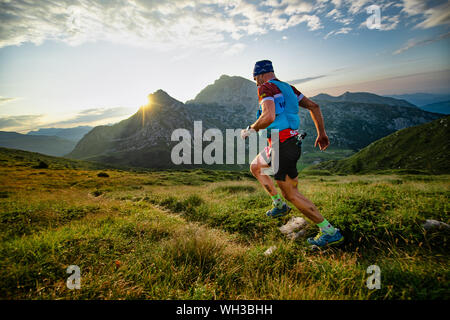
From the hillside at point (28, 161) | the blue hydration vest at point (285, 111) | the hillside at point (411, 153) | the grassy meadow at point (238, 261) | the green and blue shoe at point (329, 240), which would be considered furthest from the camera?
the hillside at point (411, 153)

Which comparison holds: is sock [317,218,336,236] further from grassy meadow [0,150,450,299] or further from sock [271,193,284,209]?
sock [271,193,284,209]

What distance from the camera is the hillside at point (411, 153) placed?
268 feet

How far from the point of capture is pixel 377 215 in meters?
4.51

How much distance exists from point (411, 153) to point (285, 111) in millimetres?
128062

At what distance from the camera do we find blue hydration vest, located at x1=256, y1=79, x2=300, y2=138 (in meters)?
4.41

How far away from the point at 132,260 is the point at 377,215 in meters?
5.32

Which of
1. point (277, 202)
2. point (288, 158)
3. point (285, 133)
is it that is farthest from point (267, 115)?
point (277, 202)

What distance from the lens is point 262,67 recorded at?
472 cm

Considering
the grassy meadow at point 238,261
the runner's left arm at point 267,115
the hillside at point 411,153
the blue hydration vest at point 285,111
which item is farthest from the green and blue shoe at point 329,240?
the hillside at point 411,153

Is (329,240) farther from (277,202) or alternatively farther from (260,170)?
(260,170)

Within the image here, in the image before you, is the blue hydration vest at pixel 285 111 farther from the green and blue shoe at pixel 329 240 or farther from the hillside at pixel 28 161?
the hillside at pixel 28 161

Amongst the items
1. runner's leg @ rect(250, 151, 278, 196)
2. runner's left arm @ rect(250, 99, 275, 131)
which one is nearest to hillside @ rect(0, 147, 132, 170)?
runner's leg @ rect(250, 151, 278, 196)

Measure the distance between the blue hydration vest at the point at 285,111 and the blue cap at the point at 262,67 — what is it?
372 mm

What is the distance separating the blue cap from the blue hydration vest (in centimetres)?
37
